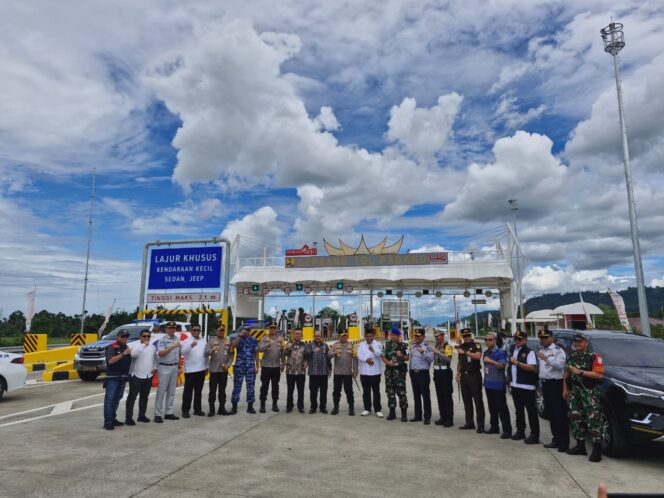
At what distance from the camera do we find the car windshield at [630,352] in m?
7.08

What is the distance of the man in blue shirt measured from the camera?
7512 mm

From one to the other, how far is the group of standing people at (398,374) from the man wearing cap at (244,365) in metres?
0.02

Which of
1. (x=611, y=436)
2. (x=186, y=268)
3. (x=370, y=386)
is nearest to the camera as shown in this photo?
(x=611, y=436)

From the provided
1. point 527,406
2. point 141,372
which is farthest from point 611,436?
point 141,372

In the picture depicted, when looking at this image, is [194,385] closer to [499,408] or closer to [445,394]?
[445,394]

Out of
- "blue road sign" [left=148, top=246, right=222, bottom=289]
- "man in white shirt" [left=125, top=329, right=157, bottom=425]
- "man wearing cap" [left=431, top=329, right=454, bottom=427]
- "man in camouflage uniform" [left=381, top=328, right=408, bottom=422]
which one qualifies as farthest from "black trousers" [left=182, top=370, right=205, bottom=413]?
"blue road sign" [left=148, top=246, right=222, bottom=289]

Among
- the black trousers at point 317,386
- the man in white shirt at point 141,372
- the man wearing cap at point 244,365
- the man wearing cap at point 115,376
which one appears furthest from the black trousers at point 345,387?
the man wearing cap at point 115,376

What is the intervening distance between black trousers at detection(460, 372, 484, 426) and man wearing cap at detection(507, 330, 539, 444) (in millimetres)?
615

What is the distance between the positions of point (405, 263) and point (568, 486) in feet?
81.3

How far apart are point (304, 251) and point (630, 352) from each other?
25128 millimetres

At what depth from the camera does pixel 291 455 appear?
20.8 ft

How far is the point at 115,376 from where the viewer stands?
7.79m

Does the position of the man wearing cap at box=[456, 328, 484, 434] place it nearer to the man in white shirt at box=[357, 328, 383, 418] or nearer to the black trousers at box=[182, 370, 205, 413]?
the man in white shirt at box=[357, 328, 383, 418]

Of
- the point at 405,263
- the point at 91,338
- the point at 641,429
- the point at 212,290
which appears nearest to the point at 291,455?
the point at 641,429
